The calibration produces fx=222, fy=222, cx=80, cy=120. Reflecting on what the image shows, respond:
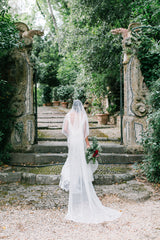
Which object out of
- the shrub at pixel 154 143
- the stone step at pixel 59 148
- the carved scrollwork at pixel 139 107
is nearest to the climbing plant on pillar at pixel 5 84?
the stone step at pixel 59 148

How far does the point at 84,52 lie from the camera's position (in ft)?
28.6

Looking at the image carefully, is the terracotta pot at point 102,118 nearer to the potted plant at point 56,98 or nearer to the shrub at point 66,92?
the shrub at point 66,92

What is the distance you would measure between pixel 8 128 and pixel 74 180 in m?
2.83

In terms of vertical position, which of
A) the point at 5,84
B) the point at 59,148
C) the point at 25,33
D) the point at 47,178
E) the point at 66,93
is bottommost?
the point at 47,178

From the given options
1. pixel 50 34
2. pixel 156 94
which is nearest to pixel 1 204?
pixel 156 94

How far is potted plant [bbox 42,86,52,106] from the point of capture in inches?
709

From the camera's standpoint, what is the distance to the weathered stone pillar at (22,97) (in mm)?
5855

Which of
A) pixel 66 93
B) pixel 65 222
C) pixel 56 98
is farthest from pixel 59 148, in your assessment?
pixel 56 98

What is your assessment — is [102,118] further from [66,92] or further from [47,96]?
[47,96]

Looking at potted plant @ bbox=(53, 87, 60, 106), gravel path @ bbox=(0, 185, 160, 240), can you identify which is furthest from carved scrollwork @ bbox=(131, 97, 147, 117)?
potted plant @ bbox=(53, 87, 60, 106)

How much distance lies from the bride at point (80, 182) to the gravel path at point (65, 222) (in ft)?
0.52

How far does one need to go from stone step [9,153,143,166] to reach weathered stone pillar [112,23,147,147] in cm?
37

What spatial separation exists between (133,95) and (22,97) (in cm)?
293

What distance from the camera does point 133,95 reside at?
19.0ft
